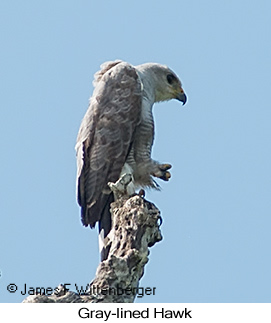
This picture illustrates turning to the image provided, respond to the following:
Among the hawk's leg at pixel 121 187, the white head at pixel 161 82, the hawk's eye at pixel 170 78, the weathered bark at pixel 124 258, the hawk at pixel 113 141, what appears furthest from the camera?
the hawk's eye at pixel 170 78

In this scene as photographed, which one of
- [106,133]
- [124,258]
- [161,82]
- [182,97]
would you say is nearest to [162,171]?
[106,133]

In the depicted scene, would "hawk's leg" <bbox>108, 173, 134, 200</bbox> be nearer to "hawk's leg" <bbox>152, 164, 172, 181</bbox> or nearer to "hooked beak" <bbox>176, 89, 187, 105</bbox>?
"hawk's leg" <bbox>152, 164, 172, 181</bbox>

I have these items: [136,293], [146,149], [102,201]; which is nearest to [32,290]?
[136,293]

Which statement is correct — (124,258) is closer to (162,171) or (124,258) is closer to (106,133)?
(162,171)

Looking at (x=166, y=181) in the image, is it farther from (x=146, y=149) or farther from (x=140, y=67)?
(x=140, y=67)

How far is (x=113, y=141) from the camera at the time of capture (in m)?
11.3

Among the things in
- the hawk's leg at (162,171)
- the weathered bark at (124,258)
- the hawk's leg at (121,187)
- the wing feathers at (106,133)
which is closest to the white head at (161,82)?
the wing feathers at (106,133)

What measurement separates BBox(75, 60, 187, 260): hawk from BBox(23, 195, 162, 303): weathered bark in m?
2.15

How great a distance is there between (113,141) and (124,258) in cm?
375

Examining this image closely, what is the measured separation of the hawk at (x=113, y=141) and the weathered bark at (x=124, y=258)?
2.15 m

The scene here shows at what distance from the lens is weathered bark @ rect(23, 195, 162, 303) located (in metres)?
7.20

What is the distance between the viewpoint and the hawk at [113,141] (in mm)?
10883

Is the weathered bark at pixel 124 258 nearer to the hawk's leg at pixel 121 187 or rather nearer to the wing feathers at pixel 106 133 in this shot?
the hawk's leg at pixel 121 187

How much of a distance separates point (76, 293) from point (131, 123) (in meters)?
4.57
